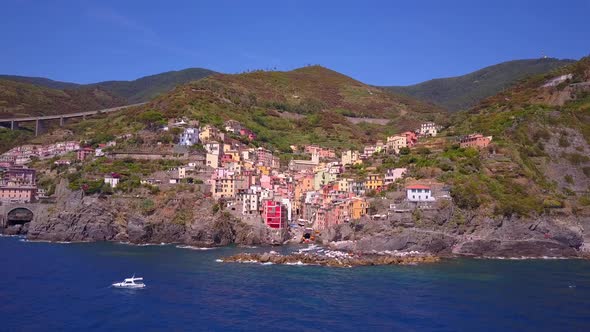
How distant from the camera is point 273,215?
74.0 meters

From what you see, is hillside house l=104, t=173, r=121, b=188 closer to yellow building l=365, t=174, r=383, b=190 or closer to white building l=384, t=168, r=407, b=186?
yellow building l=365, t=174, r=383, b=190

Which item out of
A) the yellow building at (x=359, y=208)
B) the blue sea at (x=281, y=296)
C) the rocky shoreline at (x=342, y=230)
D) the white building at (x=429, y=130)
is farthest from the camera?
the white building at (x=429, y=130)

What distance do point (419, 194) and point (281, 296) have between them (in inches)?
1177

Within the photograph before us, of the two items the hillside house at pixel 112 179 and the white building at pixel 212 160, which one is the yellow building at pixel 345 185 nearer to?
the white building at pixel 212 160

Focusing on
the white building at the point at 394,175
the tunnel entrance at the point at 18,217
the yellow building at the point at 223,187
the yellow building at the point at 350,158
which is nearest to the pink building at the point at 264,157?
the yellow building at the point at 350,158

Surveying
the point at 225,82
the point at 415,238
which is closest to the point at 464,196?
the point at 415,238

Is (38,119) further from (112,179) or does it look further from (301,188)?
(301,188)

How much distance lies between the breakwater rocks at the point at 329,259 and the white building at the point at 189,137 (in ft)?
139

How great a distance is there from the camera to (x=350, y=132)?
5482 inches

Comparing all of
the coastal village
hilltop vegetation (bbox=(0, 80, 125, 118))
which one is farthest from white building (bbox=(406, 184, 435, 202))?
hilltop vegetation (bbox=(0, 80, 125, 118))

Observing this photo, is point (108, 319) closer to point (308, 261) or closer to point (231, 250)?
point (308, 261)

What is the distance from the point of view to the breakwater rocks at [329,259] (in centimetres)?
5468

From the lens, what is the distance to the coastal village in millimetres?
72000

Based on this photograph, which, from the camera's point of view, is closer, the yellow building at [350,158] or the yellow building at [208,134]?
the yellow building at [350,158]
